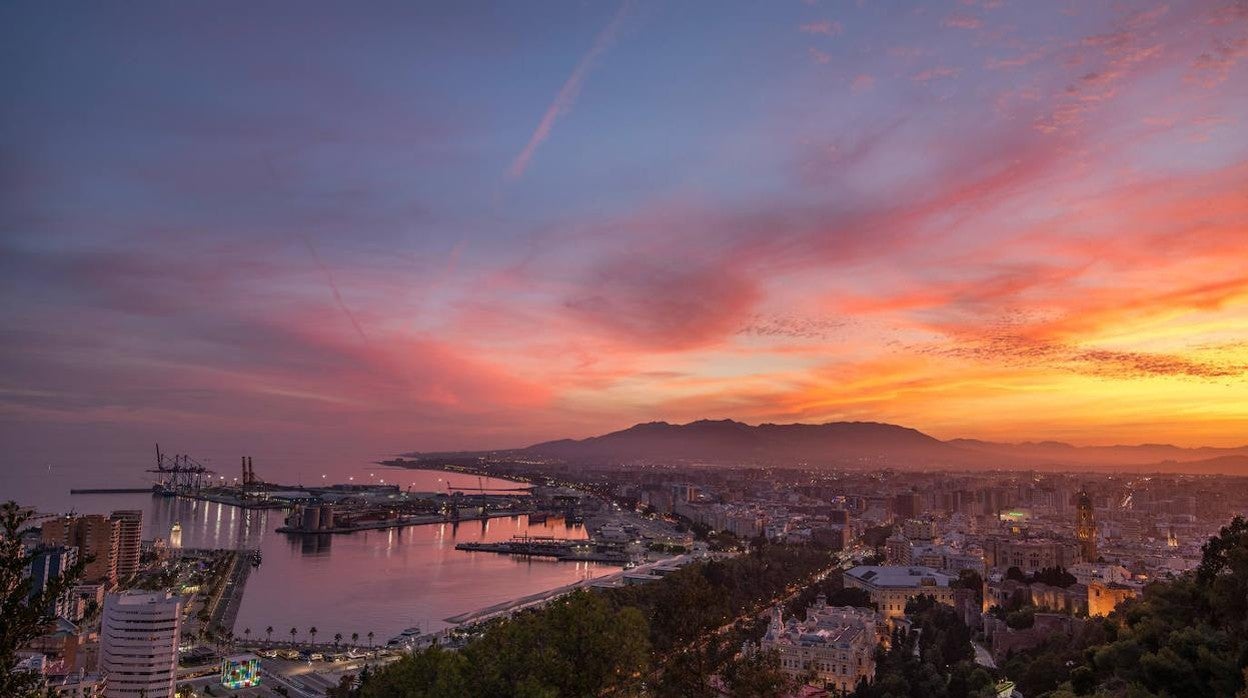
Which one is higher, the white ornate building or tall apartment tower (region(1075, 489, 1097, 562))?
tall apartment tower (region(1075, 489, 1097, 562))

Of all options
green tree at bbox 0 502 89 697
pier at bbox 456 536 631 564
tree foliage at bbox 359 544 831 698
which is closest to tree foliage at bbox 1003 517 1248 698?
tree foliage at bbox 359 544 831 698

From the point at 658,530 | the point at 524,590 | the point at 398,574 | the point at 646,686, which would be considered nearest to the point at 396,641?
the point at 524,590

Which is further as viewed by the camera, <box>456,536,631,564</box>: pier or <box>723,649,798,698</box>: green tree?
<box>456,536,631,564</box>: pier

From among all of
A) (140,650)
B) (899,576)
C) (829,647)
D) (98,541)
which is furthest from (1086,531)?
(98,541)

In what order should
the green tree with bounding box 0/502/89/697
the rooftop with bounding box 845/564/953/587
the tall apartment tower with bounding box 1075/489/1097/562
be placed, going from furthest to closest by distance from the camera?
the tall apartment tower with bounding box 1075/489/1097/562, the rooftop with bounding box 845/564/953/587, the green tree with bounding box 0/502/89/697

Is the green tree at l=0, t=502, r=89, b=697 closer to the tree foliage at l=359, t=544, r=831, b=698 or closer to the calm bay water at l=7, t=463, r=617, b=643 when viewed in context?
the tree foliage at l=359, t=544, r=831, b=698

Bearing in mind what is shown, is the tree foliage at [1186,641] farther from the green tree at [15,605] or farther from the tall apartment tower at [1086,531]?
the tall apartment tower at [1086,531]

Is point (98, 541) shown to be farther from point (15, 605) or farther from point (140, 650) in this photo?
point (15, 605)
